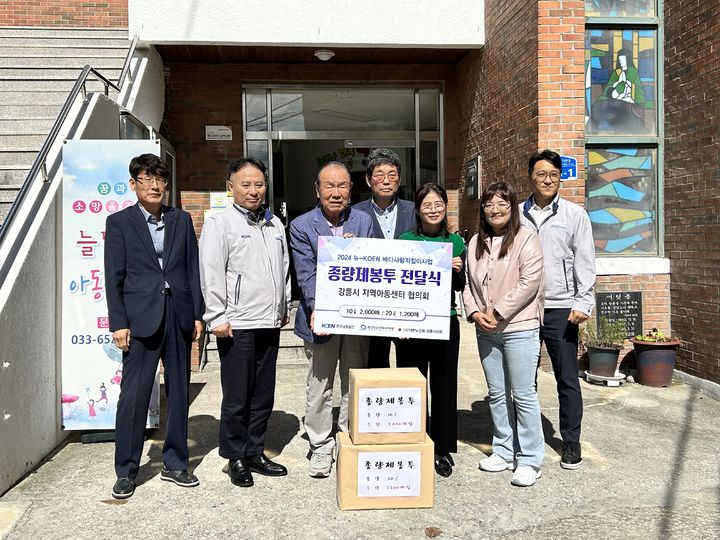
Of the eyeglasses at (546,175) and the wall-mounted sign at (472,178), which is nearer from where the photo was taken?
the eyeglasses at (546,175)

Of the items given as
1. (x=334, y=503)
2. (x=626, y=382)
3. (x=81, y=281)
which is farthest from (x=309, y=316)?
(x=626, y=382)

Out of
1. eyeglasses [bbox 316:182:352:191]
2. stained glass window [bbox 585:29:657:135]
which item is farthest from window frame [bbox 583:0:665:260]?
eyeglasses [bbox 316:182:352:191]

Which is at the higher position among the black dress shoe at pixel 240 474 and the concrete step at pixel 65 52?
A: the concrete step at pixel 65 52

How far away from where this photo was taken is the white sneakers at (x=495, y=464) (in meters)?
4.33

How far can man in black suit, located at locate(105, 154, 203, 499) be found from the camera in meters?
3.95

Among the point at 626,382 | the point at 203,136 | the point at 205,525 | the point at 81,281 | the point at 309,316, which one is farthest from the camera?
the point at 203,136

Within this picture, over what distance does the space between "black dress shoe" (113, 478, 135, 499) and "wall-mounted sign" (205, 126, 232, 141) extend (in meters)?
6.64

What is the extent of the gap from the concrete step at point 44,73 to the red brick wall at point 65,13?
10.6ft

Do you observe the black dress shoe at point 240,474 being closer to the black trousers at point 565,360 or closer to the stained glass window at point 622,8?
the black trousers at point 565,360

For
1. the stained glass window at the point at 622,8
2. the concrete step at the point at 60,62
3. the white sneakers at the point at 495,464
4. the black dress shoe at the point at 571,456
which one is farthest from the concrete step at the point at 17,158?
the stained glass window at the point at 622,8

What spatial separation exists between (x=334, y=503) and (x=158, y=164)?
2363 millimetres

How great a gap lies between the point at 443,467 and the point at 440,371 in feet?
2.14

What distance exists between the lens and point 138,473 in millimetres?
4332

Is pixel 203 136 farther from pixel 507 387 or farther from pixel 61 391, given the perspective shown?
pixel 507 387
